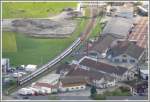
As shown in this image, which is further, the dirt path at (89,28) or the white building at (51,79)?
the dirt path at (89,28)

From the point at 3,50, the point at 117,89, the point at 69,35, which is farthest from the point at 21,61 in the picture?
the point at 117,89

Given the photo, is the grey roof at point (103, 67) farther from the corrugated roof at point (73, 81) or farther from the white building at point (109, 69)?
the corrugated roof at point (73, 81)

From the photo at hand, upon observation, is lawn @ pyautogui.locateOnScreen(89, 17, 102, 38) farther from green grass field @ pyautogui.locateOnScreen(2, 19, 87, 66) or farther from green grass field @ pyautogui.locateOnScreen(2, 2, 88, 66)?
green grass field @ pyautogui.locateOnScreen(2, 19, 87, 66)

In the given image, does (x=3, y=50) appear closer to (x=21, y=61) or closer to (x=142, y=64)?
(x=21, y=61)

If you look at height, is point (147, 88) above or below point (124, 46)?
below

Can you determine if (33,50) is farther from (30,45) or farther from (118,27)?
(118,27)

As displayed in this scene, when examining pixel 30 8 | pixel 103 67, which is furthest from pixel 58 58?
pixel 30 8

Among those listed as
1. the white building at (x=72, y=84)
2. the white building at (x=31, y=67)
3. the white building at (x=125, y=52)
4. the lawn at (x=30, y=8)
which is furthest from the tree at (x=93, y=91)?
the lawn at (x=30, y=8)
